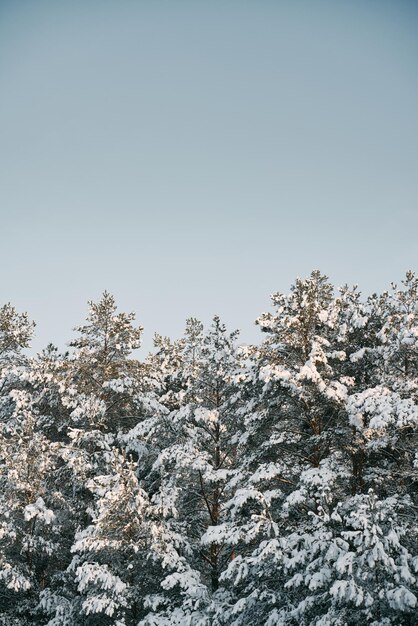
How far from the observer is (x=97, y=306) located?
18531 mm

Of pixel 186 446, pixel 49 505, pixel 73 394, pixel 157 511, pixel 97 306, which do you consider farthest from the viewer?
pixel 97 306

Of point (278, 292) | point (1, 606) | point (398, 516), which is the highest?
point (278, 292)

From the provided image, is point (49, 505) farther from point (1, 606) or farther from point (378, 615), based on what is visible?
point (378, 615)

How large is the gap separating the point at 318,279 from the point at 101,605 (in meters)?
11.7

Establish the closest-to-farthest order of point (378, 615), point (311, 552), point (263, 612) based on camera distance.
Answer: point (378, 615) < point (311, 552) < point (263, 612)

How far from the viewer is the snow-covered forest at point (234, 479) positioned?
11.0 meters

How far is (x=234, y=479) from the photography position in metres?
13.7

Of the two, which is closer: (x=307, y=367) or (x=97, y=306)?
(x=307, y=367)

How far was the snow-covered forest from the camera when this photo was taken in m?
11.0

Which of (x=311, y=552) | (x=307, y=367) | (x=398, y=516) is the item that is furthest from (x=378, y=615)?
(x=307, y=367)

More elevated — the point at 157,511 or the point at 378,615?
the point at 157,511

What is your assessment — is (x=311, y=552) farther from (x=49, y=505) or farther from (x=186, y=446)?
(x=49, y=505)

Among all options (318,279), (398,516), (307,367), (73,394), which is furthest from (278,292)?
(73,394)

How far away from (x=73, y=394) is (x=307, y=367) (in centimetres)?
948
